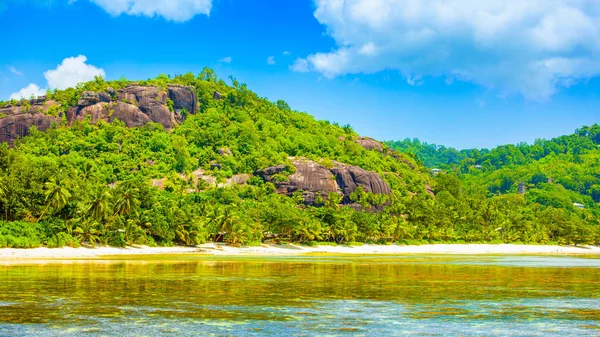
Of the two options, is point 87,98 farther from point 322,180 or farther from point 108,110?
point 322,180

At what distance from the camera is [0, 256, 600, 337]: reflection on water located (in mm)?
21266

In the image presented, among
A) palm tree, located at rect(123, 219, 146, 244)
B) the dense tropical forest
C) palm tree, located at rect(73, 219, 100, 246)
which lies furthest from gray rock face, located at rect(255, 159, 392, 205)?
palm tree, located at rect(73, 219, 100, 246)

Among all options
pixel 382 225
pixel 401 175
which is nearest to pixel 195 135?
pixel 401 175

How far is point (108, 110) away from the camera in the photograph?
17312 cm

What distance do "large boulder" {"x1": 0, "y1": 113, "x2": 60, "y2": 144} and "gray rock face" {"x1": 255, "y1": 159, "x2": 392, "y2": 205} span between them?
59.2 metres

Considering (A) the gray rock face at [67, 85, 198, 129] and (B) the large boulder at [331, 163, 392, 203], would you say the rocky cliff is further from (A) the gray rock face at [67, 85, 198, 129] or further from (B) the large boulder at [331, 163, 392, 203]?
(B) the large boulder at [331, 163, 392, 203]

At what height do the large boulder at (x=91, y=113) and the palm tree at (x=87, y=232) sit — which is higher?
the large boulder at (x=91, y=113)

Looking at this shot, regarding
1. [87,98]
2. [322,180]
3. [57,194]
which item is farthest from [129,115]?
[57,194]

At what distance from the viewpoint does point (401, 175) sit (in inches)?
7436

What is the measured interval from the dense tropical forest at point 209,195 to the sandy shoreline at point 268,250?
220 centimetres

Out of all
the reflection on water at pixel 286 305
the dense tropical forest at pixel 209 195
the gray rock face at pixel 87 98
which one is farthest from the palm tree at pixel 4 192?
the gray rock face at pixel 87 98

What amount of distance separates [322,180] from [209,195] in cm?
3116

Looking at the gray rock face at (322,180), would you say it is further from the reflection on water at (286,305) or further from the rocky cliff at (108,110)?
the reflection on water at (286,305)

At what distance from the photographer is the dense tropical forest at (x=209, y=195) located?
7806 cm
